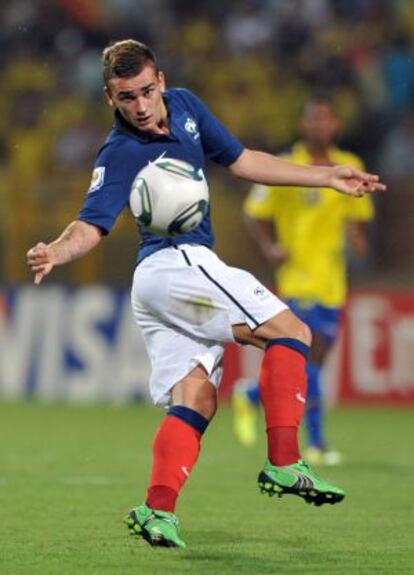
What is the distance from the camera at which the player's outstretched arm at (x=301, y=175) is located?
634cm

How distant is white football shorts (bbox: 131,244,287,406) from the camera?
20.2 feet

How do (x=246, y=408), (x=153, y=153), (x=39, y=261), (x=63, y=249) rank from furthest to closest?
(x=246, y=408) < (x=153, y=153) < (x=63, y=249) < (x=39, y=261)

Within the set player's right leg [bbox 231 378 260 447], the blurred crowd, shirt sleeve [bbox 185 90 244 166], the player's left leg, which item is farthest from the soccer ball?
the blurred crowd

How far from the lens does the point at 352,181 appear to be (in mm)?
6359

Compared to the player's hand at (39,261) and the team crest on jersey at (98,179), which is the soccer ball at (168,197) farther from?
the player's hand at (39,261)

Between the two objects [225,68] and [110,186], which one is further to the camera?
[225,68]

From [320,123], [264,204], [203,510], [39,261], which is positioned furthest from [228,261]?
[39,261]

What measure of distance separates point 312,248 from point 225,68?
7.76 m

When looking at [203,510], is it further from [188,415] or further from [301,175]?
[301,175]

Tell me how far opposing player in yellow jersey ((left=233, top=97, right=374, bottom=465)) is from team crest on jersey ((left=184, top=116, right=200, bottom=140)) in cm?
423

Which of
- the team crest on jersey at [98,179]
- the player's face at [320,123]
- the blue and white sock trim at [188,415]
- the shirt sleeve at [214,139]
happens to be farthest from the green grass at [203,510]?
the player's face at [320,123]

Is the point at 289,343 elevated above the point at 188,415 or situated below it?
above

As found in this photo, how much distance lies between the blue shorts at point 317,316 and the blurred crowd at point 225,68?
5.27 meters

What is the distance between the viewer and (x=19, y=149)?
58.0 feet
